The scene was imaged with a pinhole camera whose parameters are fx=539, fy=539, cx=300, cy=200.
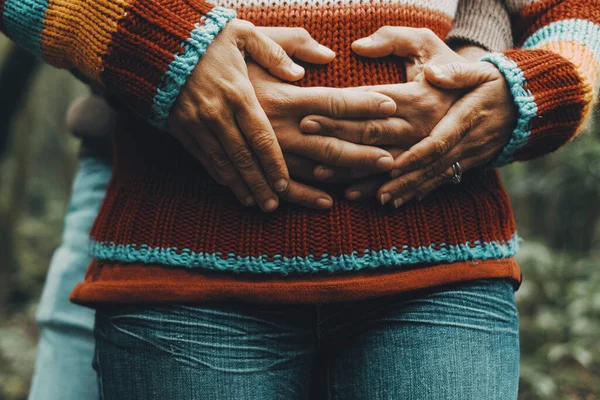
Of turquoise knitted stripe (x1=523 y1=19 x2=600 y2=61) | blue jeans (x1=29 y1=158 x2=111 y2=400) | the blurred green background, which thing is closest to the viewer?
turquoise knitted stripe (x1=523 y1=19 x2=600 y2=61)

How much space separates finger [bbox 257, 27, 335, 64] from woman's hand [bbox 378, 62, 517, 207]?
17cm

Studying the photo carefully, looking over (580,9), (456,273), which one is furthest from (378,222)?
(580,9)

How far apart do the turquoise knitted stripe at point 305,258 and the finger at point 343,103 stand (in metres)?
0.22

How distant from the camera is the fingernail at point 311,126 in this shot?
2.76ft

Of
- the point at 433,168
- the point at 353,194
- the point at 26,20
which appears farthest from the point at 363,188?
the point at 26,20

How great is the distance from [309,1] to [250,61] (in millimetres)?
152

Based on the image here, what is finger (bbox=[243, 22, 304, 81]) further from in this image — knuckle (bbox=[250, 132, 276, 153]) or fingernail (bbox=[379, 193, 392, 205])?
fingernail (bbox=[379, 193, 392, 205])

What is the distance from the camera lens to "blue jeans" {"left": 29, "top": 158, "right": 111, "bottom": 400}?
1.28m

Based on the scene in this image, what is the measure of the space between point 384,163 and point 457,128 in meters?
0.13

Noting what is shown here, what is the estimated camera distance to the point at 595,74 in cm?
97

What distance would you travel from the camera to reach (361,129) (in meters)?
0.86

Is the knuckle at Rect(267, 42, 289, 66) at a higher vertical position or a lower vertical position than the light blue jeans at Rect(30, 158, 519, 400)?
higher

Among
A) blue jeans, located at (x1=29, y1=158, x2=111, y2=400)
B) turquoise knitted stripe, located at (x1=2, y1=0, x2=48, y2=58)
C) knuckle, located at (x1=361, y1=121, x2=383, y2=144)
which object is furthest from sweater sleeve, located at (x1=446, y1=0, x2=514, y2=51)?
blue jeans, located at (x1=29, y1=158, x2=111, y2=400)

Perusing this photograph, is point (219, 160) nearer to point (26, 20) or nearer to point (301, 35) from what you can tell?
point (301, 35)
